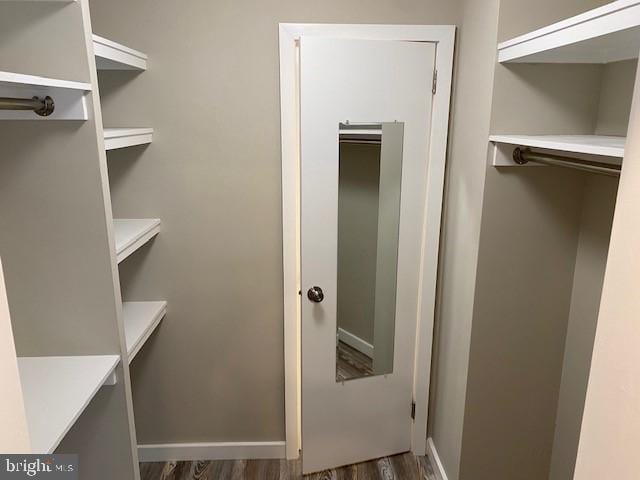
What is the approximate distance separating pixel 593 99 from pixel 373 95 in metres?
0.83

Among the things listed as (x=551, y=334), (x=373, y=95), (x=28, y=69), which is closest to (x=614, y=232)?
(x=551, y=334)

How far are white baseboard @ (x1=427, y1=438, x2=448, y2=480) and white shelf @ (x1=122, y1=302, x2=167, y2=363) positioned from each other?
1538 millimetres

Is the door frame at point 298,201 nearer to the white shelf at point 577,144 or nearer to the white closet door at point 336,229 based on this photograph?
the white closet door at point 336,229

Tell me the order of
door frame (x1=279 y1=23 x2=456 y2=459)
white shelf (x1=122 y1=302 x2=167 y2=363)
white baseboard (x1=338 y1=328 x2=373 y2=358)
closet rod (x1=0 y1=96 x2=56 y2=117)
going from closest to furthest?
closet rod (x1=0 y1=96 x2=56 y2=117) → white shelf (x1=122 y1=302 x2=167 y2=363) → door frame (x1=279 y1=23 x2=456 y2=459) → white baseboard (x1=338 y1=328 x2=373 y2=358)

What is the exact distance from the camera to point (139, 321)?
2.07m

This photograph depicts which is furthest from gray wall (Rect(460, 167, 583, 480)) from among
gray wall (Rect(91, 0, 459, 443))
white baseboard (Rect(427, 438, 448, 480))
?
gray wall (Rect(91, 0, 459, 443))

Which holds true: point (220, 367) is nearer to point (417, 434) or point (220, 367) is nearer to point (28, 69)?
point (417, 434)

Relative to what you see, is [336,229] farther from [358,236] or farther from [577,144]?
[577,144]

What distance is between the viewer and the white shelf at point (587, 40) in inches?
41.7

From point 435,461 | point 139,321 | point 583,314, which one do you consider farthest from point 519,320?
A: point 139,321

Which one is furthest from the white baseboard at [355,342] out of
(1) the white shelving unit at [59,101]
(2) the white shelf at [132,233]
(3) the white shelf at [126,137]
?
(1) the white shelving unit at [59,101]

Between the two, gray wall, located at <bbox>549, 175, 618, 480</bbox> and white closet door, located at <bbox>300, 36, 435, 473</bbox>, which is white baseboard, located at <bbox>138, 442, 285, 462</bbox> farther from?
gray wall, located at <bbox>549, 175, 618, 480</bbox>

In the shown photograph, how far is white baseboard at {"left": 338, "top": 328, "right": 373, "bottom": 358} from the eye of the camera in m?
2.30

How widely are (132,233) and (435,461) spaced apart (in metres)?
1.84
